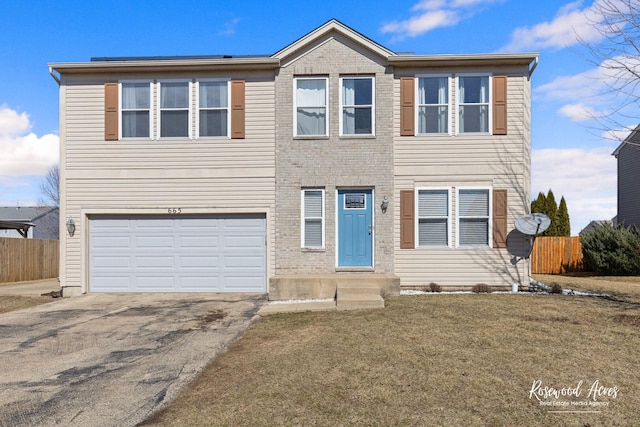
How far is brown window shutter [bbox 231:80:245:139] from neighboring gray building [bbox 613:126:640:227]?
18.4 metres

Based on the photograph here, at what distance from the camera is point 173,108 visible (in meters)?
12.3

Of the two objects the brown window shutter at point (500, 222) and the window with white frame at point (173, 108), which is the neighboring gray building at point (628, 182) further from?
the window with white frame at point (173, 108)

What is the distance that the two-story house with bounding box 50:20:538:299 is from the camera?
11.9 m

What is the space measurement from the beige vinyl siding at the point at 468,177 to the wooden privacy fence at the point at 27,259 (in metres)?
15.3

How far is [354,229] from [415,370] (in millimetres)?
6999

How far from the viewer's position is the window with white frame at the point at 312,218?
473 inches

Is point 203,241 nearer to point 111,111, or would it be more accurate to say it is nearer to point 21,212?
point 111,111

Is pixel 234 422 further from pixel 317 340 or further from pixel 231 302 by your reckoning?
pixel 231 302

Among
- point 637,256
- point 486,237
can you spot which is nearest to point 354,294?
point 486,237

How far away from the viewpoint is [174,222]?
12.4 m

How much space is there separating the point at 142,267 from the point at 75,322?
3.53 meters

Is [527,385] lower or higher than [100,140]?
lower

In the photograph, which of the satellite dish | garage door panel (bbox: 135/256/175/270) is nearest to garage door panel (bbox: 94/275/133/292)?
garage door panel (bbox: 135/256/175/270)

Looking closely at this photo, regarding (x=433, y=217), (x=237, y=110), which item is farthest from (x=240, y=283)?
(x=433, y=217)
